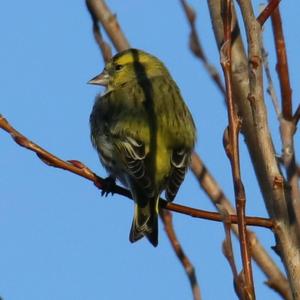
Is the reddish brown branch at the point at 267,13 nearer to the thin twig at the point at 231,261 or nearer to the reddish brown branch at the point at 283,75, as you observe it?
the reddish brown branch at the point at 283,75

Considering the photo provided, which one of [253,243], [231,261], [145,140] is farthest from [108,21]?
[231,261]

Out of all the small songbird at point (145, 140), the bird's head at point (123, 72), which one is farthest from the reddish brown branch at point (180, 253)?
the bird's head at point (123, 72)

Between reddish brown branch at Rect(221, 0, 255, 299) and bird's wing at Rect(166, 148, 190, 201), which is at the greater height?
bird's wing at Rect(166, 148, 190, 201)

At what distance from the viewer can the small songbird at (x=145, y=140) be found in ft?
15.9

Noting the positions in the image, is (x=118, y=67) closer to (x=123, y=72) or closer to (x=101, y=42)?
(x=123, y=72)

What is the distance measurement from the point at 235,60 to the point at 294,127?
43.2 inches

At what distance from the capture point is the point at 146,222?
4.72 m

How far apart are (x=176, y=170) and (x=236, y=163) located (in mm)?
2634

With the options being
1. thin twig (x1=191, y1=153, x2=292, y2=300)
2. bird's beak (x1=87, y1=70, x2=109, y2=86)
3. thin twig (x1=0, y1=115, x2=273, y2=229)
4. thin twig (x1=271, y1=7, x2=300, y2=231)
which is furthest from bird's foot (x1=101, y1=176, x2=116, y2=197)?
thin twig (x1=271, y1=7, x2=300, y2=231)

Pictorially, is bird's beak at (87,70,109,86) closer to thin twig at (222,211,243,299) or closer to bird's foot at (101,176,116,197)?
bird's foot at (101,176,116,197)

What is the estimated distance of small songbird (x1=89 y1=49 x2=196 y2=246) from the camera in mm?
4855

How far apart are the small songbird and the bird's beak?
23 cm

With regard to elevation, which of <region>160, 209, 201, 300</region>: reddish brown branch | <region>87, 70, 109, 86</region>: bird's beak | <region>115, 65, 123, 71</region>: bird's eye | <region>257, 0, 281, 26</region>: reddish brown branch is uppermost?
<region>115, 65, 123, 71</region>: bird's eye

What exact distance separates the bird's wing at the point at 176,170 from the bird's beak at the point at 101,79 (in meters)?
1.51
